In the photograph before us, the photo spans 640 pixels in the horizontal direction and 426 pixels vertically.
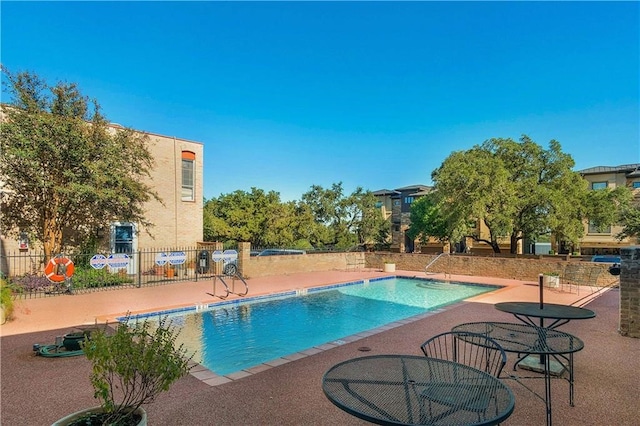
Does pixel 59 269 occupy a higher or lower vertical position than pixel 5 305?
higher

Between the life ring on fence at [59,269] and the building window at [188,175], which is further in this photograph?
the building window at [188,175]

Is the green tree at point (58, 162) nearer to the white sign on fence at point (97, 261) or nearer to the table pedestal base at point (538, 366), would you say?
the white sign on fence at point (97, 261)

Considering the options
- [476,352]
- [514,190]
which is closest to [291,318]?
[476,352]

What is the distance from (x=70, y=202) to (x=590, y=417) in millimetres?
14914

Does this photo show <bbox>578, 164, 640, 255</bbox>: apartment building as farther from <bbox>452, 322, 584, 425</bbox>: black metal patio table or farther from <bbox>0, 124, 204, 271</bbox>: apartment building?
<bbox>452, 322, 584, 425</bbox>: black metal patio table

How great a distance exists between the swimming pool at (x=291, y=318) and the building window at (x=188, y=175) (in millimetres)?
8120

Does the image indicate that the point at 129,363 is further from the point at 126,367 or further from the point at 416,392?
the point at 416,392

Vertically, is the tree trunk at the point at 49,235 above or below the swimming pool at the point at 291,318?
above

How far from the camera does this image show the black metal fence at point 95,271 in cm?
1082

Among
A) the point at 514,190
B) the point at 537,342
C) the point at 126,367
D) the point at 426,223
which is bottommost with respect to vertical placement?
the point at 537,342

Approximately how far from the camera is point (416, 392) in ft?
7.96

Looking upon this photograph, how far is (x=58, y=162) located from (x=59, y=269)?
4.03m

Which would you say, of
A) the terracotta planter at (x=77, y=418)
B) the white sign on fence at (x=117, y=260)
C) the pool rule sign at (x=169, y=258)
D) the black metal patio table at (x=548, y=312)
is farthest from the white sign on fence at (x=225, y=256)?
the terracotta planter at (x=77, y=418)

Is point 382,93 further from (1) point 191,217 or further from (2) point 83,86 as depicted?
(2) point 83,86
